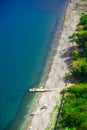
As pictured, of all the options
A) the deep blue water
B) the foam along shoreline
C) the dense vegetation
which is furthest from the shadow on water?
the dense vegetation

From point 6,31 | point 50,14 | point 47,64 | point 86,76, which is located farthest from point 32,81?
point 50,14

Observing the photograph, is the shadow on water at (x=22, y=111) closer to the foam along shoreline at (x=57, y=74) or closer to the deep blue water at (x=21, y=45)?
the deep blue water at (x=21, y=45)

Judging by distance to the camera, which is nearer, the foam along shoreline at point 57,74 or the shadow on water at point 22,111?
the foam along shoreline at point 57,74

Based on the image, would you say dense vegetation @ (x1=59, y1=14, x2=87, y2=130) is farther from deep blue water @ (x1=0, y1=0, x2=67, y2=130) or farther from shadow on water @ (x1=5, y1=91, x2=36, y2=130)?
deep blue water @ (x1=0, y1=0, x2=67, y2=130)

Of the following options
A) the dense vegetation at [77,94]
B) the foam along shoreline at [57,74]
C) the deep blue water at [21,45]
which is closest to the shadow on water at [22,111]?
the deep blue water at [21,45]

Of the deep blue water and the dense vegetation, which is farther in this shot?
the deep blue water

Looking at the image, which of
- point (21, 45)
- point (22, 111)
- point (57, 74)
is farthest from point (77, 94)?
point (21, 45)

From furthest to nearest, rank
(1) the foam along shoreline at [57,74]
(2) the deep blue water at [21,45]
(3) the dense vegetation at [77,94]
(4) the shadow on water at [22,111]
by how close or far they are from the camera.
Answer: (2) the deep blue water at [21,45]
(4) the shadow on water at [22,111]
(1) the foam along shoreline at [57,74]
(3) the dense vegetation at [77,94]
